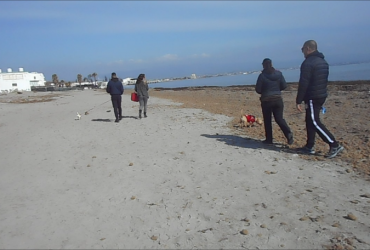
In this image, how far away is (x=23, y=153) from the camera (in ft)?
26.8

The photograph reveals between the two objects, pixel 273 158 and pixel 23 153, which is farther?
pixel 23 153

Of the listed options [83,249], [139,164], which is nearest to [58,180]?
[139,164]

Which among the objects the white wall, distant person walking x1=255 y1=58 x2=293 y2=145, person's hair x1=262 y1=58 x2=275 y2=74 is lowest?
distant person walking x1=255 y1=58 x2=293 y2=145

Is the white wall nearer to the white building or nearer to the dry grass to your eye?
the white building

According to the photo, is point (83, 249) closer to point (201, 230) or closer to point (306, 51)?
point (201, 230)

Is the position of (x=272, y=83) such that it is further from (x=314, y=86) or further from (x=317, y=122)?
(x=317, y=122)

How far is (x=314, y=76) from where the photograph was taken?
615 cm

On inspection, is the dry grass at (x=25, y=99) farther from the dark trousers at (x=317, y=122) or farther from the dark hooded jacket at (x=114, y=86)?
the dark trousers at (x=317, y=122)

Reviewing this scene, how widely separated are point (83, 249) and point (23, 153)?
217 inches

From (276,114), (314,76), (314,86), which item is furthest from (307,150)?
(314,76)

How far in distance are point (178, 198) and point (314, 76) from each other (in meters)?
3.47

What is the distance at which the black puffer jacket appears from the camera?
611 cm

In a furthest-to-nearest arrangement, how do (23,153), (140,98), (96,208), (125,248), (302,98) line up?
(140,98), (23,153), (302,98), (96,208), (125,248)

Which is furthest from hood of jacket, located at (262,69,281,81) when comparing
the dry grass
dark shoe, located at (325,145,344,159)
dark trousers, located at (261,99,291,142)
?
the dry grass
